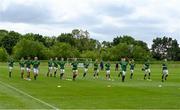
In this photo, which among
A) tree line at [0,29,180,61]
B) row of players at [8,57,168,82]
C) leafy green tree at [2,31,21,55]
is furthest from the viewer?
leafy green tree at [2,31,21,55]

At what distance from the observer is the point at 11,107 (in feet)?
74.9

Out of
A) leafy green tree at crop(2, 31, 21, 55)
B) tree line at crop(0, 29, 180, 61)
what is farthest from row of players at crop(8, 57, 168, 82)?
leafy green tree at crop(2, 31, 21, 55)

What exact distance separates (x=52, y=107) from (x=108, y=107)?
2557 millimetres

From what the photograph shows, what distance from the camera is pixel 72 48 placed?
176500 mm

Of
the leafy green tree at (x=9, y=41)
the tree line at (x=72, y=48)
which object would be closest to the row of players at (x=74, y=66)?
the tree line at (x=72, y=48)

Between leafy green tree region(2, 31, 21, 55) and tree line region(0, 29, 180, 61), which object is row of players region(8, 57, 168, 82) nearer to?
tree line region(0, 29, 180, 61)

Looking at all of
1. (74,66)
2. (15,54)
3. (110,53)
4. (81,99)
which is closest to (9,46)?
(15,54)

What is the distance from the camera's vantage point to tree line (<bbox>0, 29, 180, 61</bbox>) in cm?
16212

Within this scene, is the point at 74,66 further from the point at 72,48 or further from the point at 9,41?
the point at 9,41

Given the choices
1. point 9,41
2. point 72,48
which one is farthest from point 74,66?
point 9,41

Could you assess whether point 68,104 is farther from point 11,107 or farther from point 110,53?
point 110,53

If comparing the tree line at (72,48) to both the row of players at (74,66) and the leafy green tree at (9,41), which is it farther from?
the row of players at (74,66)

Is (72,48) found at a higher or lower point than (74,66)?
higher

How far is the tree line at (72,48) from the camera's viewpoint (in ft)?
532
